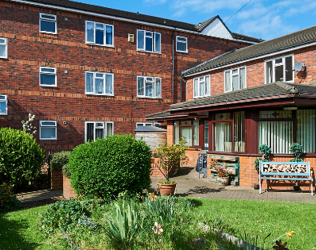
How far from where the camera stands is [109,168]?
682 cm

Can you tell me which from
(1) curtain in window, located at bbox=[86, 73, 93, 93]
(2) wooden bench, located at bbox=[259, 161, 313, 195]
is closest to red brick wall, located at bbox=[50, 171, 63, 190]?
(2) wooden bench, located at bbox=[259, 161, 313, 195]

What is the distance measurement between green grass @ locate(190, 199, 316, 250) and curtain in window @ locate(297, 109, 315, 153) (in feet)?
10.2

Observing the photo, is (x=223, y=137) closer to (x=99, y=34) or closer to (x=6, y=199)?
(x=6, y=199)

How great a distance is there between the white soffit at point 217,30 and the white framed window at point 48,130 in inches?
519

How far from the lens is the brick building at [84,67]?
1695 cm

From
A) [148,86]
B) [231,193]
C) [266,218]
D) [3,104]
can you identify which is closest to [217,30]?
[148,86]

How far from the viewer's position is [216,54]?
23.7 m

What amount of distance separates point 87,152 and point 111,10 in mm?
16860

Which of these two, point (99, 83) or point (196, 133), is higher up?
point (99, 83)

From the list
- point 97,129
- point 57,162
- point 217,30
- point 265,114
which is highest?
point 217,30

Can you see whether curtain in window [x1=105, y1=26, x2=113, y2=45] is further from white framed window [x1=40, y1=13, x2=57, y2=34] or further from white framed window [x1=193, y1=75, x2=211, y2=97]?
white framed window [x1=193, y1=75, x2=211, y2=97]

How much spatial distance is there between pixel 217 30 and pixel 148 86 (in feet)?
25.7

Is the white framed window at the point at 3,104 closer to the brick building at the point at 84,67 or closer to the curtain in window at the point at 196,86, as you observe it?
the brick building at the point at 84,67

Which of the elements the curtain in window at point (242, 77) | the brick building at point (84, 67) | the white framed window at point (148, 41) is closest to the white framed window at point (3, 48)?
the brick building at point (84, 67)
